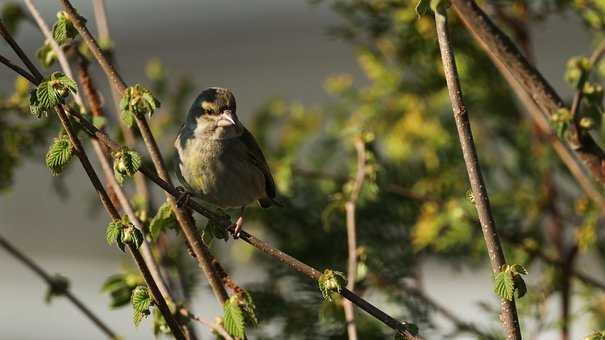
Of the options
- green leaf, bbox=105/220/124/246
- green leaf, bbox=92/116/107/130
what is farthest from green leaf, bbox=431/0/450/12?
green leaf, bbox=92/116/107/130

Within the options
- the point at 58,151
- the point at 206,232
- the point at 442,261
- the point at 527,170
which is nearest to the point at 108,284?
the point at 206,232

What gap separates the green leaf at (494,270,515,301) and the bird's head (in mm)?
1849

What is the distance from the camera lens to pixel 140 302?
7.14 feet

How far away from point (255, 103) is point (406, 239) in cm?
580

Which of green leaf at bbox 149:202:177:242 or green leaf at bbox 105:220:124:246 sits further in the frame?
green leaf at bbox 149:202:177:242

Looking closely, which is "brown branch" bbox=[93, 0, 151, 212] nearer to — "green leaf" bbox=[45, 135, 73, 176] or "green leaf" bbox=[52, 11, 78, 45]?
"green leaf" bbox=[52, 11, 78, 45]

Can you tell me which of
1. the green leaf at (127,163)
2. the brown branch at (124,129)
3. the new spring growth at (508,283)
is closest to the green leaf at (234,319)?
the green leaf at (127,163)

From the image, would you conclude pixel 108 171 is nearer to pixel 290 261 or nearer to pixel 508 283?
pixel 290 261

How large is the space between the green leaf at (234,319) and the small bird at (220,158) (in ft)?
3.99

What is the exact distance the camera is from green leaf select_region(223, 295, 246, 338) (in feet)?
7.31

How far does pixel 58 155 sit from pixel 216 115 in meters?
1.67

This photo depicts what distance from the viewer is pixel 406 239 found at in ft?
13.9

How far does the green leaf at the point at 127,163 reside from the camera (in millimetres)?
2094

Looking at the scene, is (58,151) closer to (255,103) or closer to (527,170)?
(527,170)
